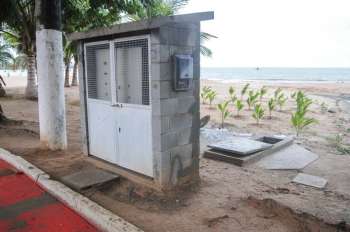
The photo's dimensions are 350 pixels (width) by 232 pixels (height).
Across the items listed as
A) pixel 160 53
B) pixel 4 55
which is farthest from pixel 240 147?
pixel 4 55

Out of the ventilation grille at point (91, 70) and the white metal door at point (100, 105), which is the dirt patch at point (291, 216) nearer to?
the white metal door at point (100, 105)

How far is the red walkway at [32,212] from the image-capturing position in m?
3.13

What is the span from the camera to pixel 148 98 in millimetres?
4031

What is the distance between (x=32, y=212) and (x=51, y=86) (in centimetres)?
275

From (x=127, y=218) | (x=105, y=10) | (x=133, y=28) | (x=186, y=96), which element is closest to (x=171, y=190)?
(x=127, y=218)

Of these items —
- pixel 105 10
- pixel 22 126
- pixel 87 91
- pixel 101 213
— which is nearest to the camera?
pixel 101 213

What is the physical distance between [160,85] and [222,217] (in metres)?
1.76

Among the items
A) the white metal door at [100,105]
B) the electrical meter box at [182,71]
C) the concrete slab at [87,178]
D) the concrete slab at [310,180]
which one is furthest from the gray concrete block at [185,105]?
the concrete slab at [310,180]

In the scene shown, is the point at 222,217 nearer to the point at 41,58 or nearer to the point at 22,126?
the point at 41,58

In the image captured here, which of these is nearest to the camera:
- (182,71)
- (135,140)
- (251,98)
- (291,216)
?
(291,216)

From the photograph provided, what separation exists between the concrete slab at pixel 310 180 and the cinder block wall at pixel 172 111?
182cm

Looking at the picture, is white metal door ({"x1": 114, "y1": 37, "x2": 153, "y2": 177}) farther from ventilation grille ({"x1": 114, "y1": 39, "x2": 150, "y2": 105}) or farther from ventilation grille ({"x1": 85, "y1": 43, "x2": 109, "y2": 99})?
ventilation grille ({"x1": 85, "y1": 43, "x2": 109, "y2": 99})

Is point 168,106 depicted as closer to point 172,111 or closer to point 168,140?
point 172,111

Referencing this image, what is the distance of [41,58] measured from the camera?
18.0 feet
